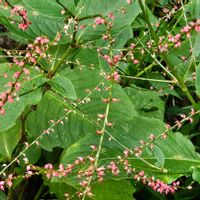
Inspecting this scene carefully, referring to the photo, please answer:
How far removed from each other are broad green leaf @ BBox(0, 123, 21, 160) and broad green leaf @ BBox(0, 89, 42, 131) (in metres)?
0.34

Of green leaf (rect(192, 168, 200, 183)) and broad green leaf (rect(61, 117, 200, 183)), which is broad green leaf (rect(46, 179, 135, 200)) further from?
green leaf (rect(192, 168, 200, 183))

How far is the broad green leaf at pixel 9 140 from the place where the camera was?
1.82 m

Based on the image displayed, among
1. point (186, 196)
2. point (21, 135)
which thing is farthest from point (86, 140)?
point (186, 196)

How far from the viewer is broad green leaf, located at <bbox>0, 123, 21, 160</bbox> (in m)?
1.82

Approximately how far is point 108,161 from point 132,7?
538mm

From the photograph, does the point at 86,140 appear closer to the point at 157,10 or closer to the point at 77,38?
the point at 77,38

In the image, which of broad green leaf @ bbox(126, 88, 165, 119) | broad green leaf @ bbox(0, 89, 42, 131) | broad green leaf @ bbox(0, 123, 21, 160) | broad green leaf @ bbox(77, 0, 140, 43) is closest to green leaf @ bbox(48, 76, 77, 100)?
broad green leaf @ bbox(0, 89, 42, 131)

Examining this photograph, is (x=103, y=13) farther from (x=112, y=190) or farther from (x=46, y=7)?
(x=112, y=190)

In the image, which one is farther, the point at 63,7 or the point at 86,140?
the point at 86,140

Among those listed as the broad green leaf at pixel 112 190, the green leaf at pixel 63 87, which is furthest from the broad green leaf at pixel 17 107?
the broad green leaf at pixel 112 190

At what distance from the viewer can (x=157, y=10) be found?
290 centimetres

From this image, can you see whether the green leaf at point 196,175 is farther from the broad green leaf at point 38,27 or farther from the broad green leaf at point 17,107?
the broad green leaf at point 38,27

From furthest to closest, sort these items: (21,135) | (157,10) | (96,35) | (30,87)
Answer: (157,10) → (21,135) → (96,35) → (30,87)

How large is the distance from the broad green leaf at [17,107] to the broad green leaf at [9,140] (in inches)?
13.2
